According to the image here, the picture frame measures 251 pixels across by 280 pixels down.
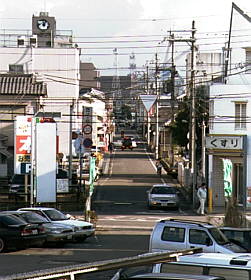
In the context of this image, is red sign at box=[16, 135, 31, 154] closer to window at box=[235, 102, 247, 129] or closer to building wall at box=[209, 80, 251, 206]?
building wall at box=[209, 80, 251, 206]

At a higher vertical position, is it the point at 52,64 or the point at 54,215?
the point at 52,64

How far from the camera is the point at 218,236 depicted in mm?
19859

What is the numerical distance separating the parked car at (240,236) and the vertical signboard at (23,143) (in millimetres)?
22724

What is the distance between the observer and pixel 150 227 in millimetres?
33688

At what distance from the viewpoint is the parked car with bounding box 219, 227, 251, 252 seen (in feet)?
67.7

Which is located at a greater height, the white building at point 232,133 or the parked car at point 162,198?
the white building at point 232,133

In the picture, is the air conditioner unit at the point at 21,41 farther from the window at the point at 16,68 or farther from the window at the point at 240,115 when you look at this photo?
the window at the point at 240,115

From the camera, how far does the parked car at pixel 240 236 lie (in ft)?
67.7

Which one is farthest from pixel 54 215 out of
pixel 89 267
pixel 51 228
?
pixel 89 267

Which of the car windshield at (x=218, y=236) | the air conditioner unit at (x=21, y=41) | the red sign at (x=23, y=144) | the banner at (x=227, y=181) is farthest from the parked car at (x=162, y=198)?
the air conditioner unit at (x=21, y=41)

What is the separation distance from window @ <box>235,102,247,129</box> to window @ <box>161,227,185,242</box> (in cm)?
2499

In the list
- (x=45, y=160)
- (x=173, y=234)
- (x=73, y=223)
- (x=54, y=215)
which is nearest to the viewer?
(x=173, y=234)

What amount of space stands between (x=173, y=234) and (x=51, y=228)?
748 cm

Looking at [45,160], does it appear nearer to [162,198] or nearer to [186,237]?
[162,198]
